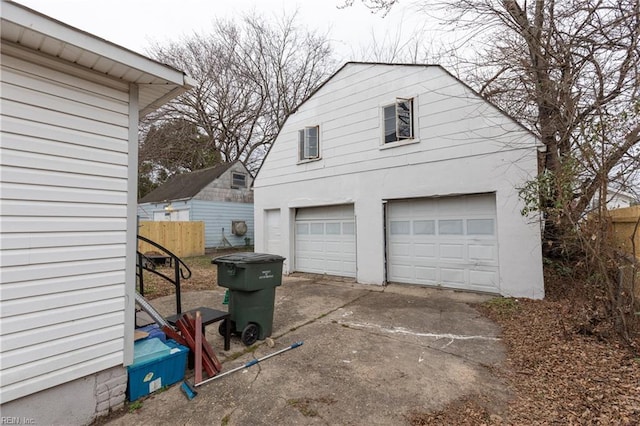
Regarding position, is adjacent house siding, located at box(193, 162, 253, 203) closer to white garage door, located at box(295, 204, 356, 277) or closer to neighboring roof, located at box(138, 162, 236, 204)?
neighboring roof, located at box(138, 162, 236, 204)

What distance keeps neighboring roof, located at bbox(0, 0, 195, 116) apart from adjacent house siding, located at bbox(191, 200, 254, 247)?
1379 cm

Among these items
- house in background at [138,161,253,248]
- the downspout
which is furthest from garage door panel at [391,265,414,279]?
house in background at [138,161,253,248]

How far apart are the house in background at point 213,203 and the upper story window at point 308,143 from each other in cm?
688

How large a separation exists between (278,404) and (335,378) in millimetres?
707

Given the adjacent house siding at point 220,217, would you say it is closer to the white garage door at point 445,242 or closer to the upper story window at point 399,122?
the white garage door at point 445,242

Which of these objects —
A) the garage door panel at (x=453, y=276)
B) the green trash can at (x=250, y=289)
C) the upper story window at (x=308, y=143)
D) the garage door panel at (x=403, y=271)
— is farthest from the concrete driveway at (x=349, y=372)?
the upper story window at (x=308, y=143)

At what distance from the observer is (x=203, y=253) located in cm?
1538

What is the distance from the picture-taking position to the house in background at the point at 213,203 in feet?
53.6

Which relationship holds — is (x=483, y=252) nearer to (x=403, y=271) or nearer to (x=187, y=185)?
(x=403, y=271)

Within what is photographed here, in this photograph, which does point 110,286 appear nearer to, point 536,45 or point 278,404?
point 278,404

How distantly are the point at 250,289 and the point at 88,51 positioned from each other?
A: 289cm

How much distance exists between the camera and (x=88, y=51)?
2418mm

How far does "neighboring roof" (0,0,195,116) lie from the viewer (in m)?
2.12

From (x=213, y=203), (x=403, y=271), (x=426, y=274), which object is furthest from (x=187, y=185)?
(x=426, y=274)
